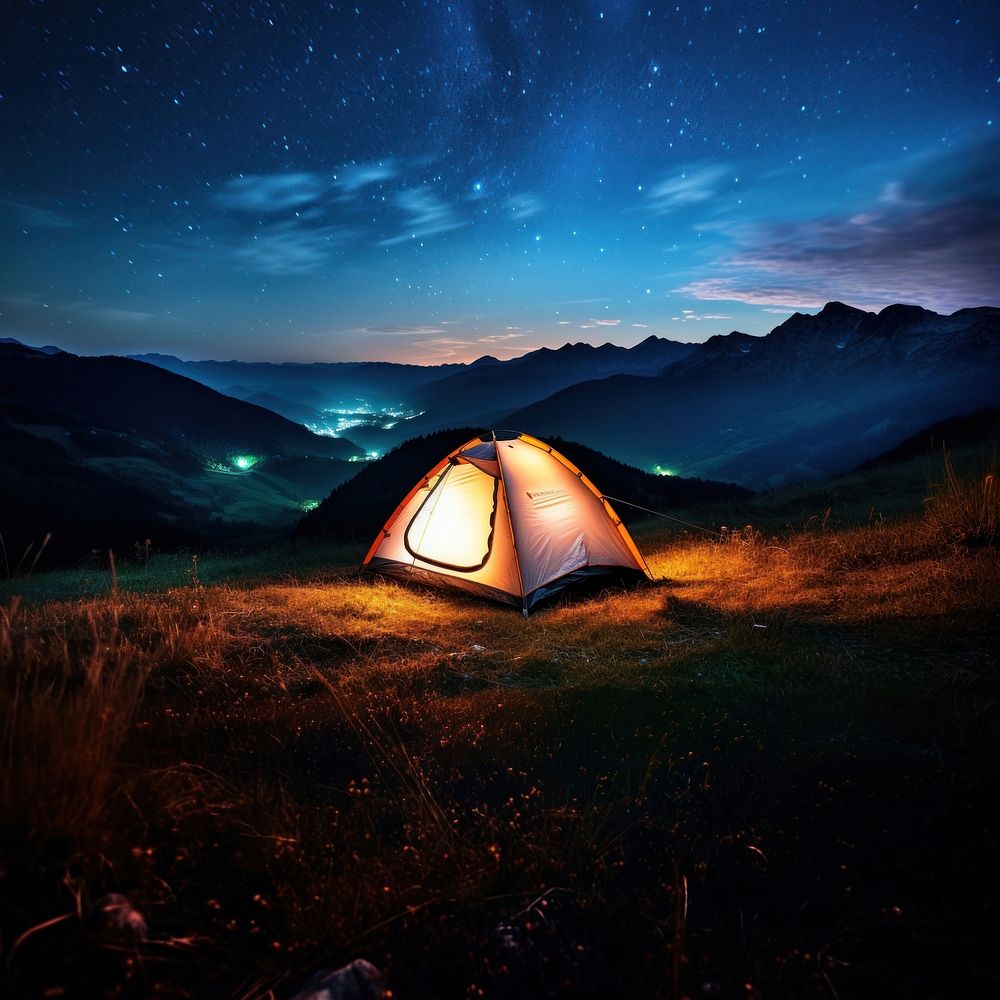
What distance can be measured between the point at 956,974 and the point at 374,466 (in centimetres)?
3612

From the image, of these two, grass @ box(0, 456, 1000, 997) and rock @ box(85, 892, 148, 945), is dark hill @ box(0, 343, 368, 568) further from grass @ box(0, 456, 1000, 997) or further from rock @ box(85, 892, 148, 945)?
rock @ box(85, 892, 148, 945)

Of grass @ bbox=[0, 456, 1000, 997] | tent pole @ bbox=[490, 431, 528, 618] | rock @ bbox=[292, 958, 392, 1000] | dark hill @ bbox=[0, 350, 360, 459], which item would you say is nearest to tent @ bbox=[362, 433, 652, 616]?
tent pole @ bbox=[490, 431, 528, 618]

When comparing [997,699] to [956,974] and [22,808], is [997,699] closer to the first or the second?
[956,974]

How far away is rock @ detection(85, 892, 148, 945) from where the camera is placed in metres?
2.18

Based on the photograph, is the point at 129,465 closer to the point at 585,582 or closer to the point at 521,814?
the point at 585,582

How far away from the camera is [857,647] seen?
6.20 metres

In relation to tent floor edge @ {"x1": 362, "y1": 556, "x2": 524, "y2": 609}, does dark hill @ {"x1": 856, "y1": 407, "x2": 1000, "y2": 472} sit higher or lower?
higher

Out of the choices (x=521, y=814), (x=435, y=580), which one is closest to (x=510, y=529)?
(x=435, y=580)

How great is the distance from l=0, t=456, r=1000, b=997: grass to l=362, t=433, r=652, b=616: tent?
342 centimetres

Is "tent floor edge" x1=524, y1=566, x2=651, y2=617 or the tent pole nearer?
the tent pole

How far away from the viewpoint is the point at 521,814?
3502 mm

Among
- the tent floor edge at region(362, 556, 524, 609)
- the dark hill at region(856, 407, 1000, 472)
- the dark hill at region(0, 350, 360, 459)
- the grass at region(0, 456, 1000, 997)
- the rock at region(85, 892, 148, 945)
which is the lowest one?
the tent floor edge at region(362, 556, 524, 609)

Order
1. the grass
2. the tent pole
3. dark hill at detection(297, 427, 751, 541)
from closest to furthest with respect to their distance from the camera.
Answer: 1. the grass
2. the tent pole
3. dark hill at detection(297, 427, 751, 541)

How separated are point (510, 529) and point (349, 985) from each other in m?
8.21
